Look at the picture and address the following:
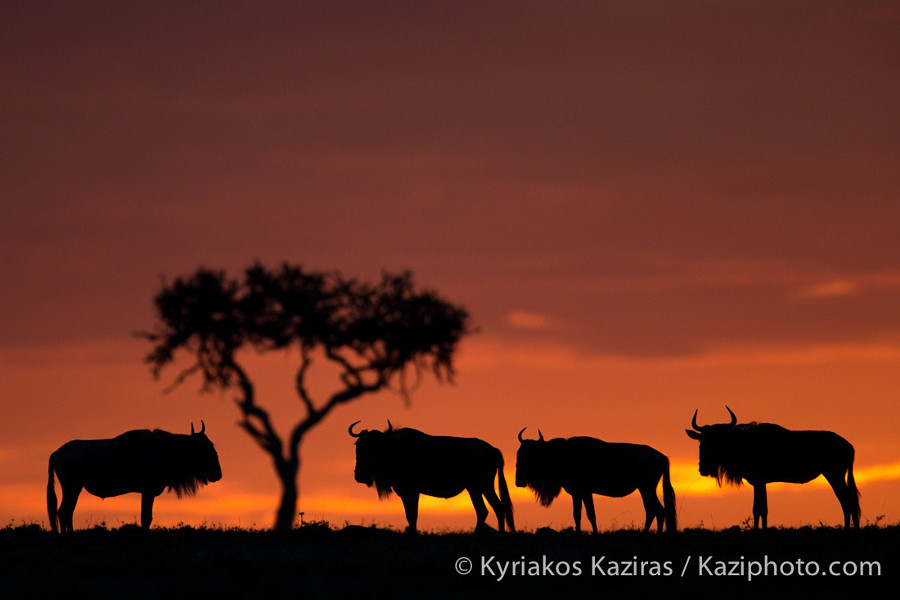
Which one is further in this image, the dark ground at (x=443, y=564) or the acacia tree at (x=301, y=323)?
the acacia tree at (x=301, y=323)

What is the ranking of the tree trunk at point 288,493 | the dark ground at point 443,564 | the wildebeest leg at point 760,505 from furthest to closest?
the tree trunk at point 288,493 < the wildebeest leg at point 760,505 < the dark ground at point 443,564

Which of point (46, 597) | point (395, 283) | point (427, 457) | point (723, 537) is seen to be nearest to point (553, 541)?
point (723, 537)

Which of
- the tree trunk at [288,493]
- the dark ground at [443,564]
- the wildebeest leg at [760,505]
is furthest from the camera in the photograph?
the tree trunk at [288,493]

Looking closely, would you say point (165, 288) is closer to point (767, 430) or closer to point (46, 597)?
point (767, 430)

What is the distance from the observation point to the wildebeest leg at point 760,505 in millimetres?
25672

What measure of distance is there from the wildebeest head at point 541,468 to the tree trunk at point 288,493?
46.6 ft

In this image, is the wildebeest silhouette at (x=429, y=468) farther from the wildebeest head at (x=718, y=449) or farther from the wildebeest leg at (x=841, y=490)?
the wildebeest leg at (x=841, y=490)

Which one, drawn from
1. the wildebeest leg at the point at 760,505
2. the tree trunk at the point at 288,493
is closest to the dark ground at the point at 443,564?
the wildebeest leg at the point at 760,505

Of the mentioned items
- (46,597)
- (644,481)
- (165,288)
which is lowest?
(46,597)

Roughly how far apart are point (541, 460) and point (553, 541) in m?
4.67

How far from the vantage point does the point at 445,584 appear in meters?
18.3

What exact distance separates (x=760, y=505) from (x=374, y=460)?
7426 millimetres

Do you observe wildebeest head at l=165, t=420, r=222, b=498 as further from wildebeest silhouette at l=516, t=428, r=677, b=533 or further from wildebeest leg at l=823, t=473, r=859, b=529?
wildebeest leg at l=823, t=473, r=859, b=529

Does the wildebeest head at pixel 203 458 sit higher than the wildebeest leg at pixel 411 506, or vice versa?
the wildebeest head at pixel 203 458
